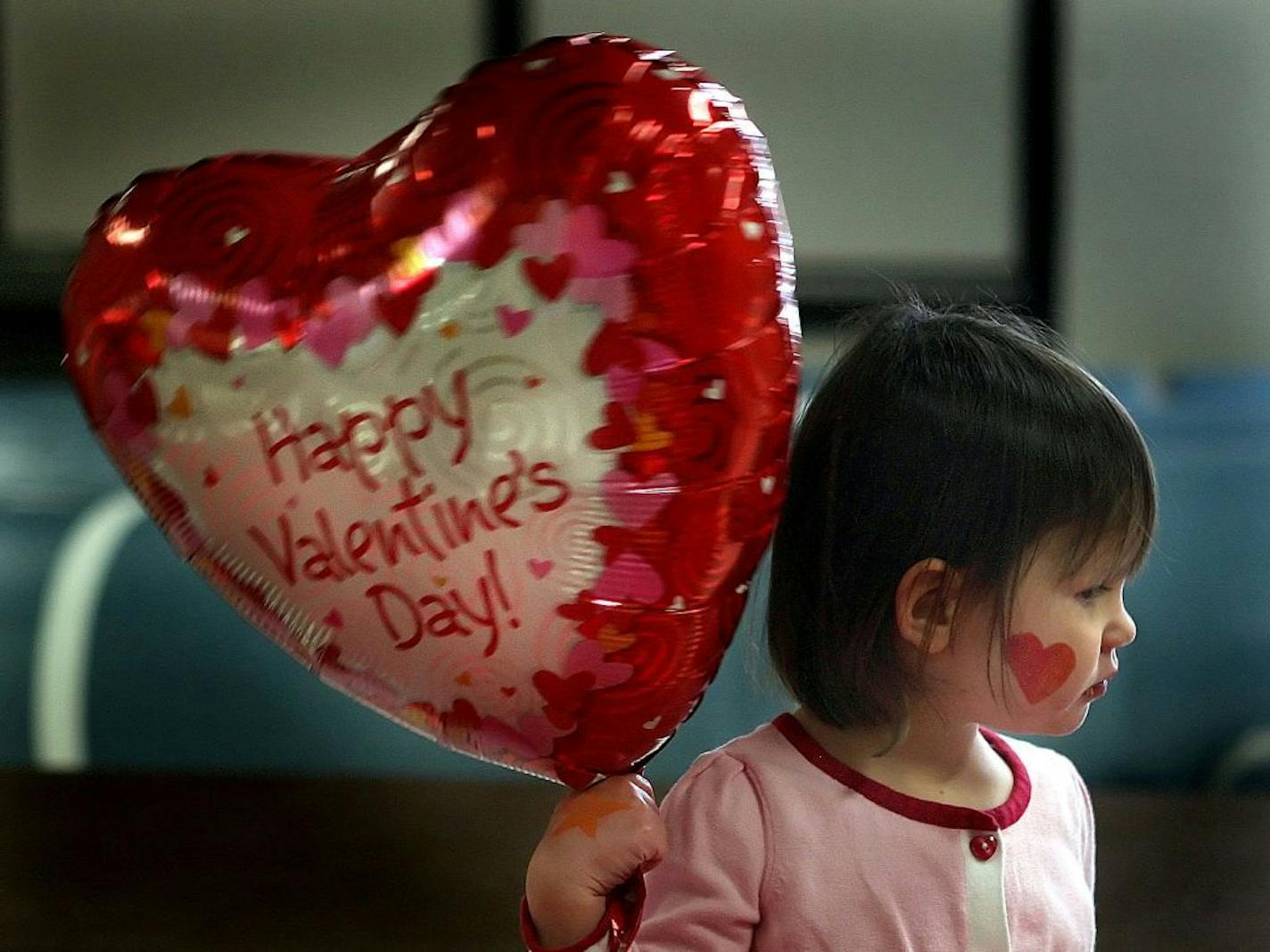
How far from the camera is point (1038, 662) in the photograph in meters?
0.58

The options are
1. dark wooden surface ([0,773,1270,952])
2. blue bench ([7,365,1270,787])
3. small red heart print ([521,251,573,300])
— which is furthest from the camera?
blue bench ([7,365,1270,787])

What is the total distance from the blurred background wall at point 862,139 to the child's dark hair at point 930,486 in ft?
2.67

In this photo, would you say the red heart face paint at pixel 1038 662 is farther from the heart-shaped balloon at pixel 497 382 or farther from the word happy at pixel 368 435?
the word happy at pixel 368 435

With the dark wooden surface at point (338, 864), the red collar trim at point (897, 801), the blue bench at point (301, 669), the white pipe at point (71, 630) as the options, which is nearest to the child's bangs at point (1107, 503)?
the red collar trim at point (897, 801)

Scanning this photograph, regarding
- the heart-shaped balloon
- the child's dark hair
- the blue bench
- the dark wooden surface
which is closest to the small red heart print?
the heart-shaped balloon

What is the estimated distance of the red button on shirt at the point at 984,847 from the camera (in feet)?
2.00

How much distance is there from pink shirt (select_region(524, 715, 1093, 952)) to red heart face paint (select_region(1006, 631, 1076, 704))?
68 mm

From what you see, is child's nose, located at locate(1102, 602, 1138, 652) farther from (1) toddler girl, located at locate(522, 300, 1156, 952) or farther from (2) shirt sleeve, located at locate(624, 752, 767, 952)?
(2) shirt sleeve, located at locate(624, 752, 767, 952)

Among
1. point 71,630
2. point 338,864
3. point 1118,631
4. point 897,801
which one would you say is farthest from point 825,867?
point 71,630

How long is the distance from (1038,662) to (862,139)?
951 millimetres

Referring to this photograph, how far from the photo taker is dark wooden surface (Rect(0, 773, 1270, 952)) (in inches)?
35.9

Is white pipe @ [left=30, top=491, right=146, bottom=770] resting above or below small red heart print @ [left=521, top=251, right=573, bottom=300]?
below

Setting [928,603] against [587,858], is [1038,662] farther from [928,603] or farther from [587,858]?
[587,858]

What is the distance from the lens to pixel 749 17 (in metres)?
1.43
